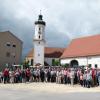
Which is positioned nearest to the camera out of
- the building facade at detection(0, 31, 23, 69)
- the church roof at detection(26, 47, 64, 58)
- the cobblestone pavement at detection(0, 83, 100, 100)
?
the cobblestone pavement at detection(0, 83, 100, 100)

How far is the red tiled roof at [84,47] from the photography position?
6262 centimetres

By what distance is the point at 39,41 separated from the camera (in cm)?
8288

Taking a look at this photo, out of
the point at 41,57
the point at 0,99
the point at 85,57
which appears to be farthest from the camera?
the point at 41,57

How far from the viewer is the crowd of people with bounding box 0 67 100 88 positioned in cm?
2476

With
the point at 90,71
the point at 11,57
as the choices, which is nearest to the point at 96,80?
the point at 90,71

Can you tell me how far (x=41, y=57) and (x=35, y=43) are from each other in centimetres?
381

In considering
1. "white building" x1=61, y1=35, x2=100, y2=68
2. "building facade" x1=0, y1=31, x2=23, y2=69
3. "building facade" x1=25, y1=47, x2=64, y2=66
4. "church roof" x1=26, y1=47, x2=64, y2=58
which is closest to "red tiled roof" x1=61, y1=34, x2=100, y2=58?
"white building" x1=61, y1=35, x2=100, y2=68

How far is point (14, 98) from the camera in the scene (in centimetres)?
1562

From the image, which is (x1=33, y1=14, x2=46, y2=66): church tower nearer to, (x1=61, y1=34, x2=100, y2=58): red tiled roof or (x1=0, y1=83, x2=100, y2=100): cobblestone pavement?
(x1=61, y1=34, x2=100, y2=58): red tiled roof

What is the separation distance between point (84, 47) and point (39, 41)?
19.4 metres

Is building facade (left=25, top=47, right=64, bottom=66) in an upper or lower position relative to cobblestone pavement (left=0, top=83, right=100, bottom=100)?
upper

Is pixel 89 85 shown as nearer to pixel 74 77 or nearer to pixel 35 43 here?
pixel 74 77

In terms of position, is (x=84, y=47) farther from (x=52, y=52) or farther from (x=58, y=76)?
(x=58, y=76)

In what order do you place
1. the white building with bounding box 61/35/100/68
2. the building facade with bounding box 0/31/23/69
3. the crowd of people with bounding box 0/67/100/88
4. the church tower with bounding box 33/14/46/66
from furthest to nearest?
1. the church tower with bounding box 33/14/46/66
2. the building facade with bounding box 0/31/23/69
3. the white building with bounding box 61/35/100/68
4. the crowd of people with bounding box 0/67/100/88
